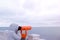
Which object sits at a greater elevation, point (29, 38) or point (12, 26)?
point (12, 26)

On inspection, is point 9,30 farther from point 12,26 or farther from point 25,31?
point 25,31

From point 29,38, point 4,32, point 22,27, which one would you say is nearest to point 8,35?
point 4,32

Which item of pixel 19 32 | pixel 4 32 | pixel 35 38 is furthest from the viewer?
pixel 35 38

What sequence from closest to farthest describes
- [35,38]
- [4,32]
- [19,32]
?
[4,32], [19,32], [35,38]

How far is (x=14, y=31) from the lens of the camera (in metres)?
3.75

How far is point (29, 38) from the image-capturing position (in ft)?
14.6

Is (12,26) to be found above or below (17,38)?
above

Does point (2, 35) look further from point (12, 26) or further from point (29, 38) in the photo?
point (29, 38)

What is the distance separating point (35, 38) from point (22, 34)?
0.65 metres

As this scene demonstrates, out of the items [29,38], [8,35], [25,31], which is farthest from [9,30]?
[29,38]

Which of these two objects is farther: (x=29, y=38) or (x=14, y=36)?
(x=29, y=38)

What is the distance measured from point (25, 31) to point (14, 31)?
0.25 metres

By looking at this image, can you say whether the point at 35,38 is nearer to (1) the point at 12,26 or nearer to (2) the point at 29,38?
(2) the point at 29,38

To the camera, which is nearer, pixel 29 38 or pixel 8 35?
pixel 8 35
